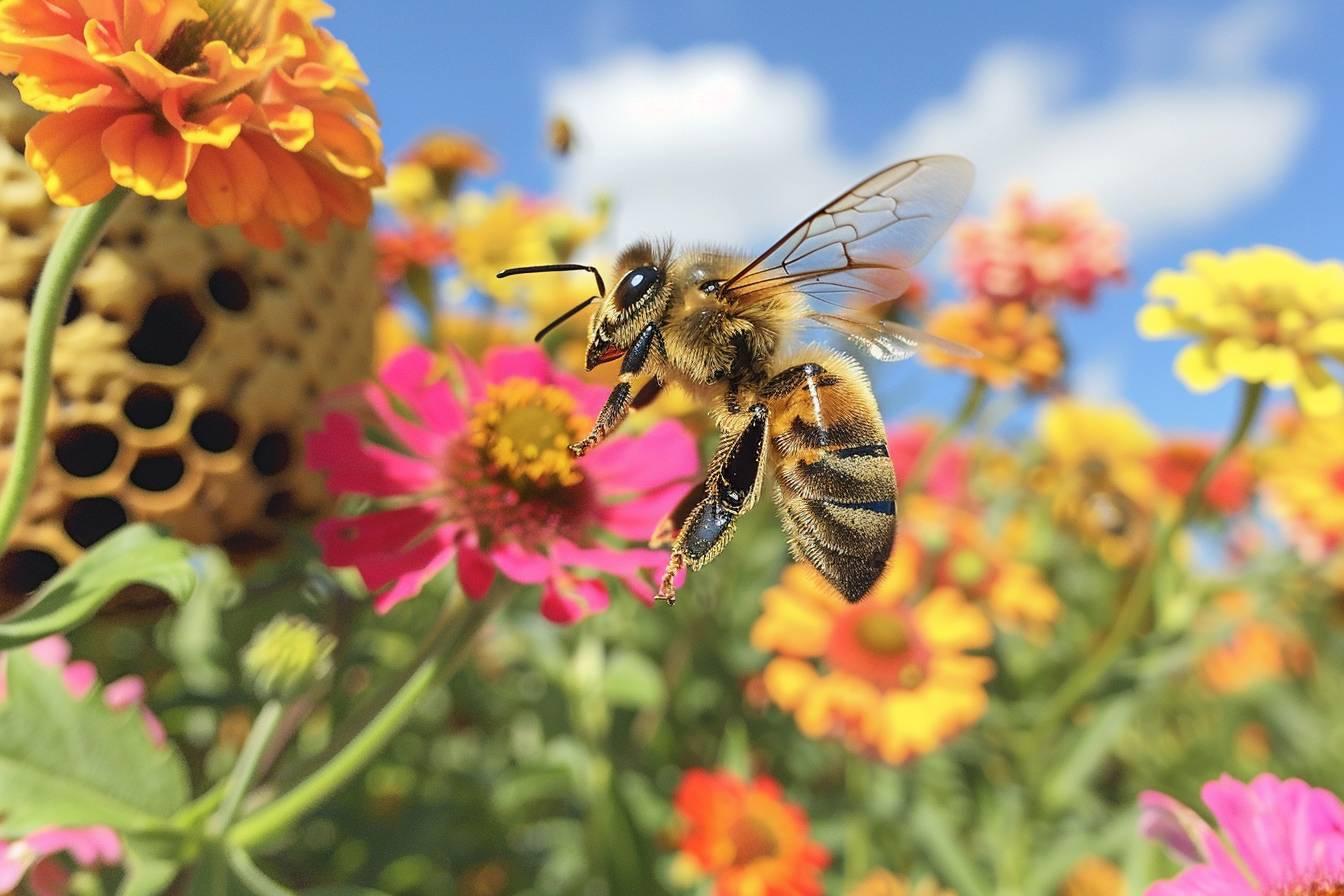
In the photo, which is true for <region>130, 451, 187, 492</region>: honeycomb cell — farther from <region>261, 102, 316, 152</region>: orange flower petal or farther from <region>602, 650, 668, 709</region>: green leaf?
<region>602, 650, 668, 709</region>: green leaf

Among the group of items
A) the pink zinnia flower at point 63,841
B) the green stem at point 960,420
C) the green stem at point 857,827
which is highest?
the green stem at point 960,420

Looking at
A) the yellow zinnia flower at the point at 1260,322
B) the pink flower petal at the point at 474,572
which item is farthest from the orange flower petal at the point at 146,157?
the yellow zinnia flower at the point at 1260,322

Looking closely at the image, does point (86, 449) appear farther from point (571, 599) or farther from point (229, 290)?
point (571, 599)

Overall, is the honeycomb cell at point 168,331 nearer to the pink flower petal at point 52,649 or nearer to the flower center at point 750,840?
the pink flower petal at point 52,649

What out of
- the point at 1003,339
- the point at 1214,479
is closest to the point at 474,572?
the point at 1003,339

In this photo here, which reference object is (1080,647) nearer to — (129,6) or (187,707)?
(187,707)

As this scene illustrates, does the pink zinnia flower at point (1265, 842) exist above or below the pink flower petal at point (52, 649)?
above
